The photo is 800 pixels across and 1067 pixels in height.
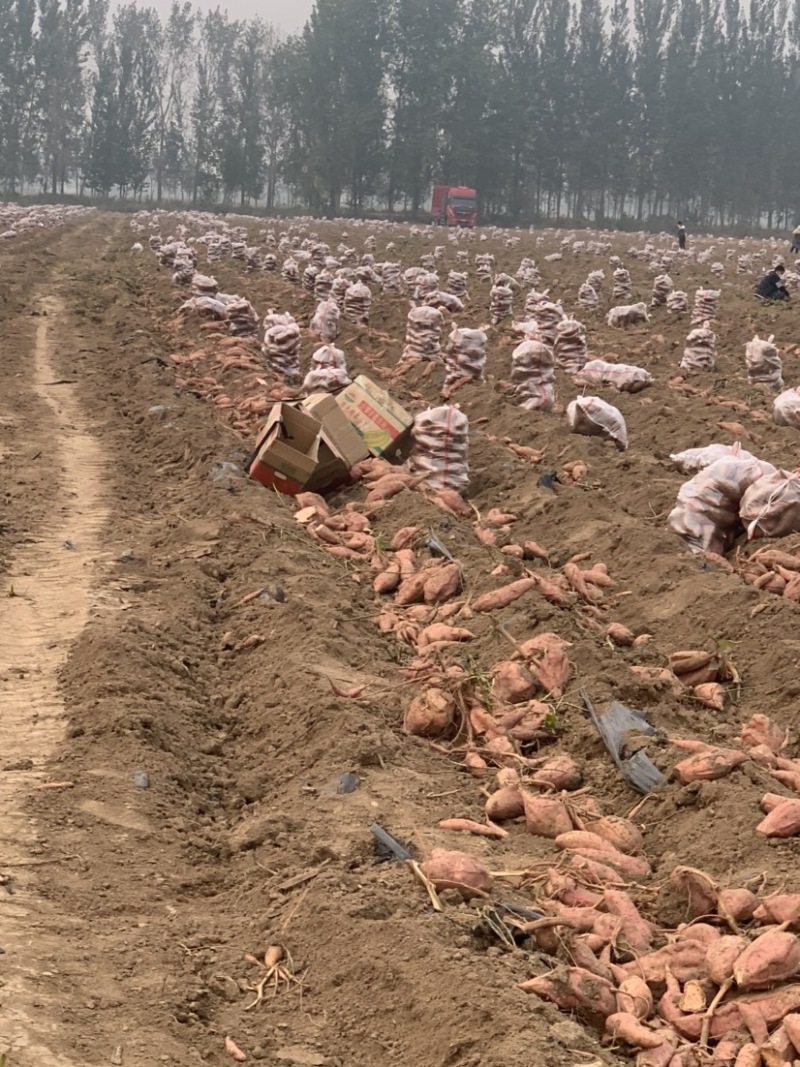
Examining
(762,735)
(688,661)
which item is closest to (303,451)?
(688,661)

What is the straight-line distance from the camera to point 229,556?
854cm

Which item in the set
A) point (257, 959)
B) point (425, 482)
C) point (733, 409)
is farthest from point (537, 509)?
point (257, 959)

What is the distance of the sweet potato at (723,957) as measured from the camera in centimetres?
363

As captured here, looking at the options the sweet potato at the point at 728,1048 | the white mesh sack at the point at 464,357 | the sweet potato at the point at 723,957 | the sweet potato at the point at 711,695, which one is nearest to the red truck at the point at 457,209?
the white mesh sack at the point at 464,357

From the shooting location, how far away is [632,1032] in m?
3.53

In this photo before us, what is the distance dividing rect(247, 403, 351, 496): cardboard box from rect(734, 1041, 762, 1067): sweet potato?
735cm

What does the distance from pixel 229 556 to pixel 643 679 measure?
348 cm

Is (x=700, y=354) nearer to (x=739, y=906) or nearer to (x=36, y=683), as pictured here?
(x=36, y=683)

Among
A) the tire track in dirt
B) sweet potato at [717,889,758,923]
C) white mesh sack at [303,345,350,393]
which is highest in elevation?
white mesh sack at [303,345,350,393]

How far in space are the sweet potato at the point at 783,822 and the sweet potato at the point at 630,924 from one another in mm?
580

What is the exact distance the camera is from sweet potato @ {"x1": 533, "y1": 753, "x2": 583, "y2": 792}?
530 cm

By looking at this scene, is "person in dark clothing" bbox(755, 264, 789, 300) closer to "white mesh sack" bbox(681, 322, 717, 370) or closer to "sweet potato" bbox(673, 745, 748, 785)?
"white mesh sack" bbox(681, 322, 717, 370)

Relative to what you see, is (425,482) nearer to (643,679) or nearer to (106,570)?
(106,570)

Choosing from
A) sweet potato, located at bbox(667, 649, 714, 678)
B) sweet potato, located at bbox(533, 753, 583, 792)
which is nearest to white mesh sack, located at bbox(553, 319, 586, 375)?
sweet potato, located at bbox(667, 649, 714, 678)
